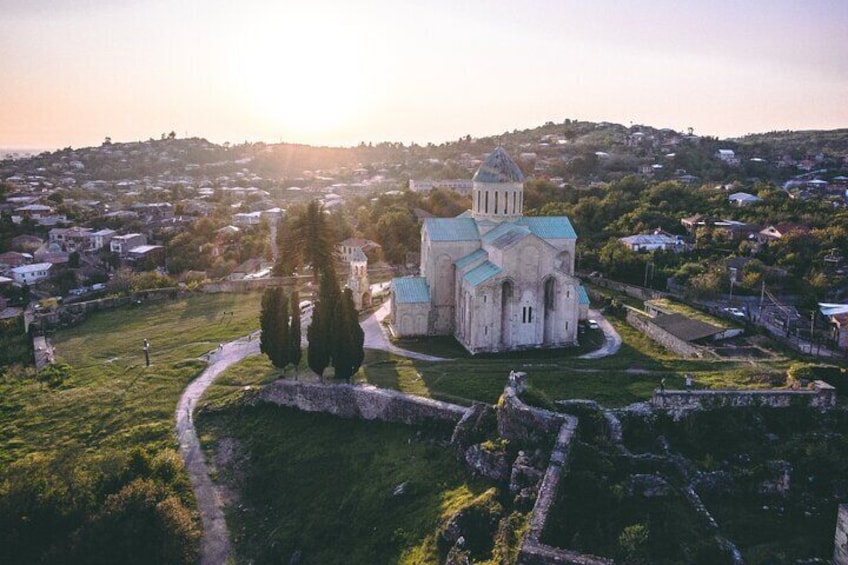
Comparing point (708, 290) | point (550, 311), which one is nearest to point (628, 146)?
point (708, 290)

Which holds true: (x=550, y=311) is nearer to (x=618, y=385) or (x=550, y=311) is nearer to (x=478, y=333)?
(x=478, y=333)

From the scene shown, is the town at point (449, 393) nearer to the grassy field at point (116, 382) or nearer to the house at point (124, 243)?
the grassy field at point (116, 382)

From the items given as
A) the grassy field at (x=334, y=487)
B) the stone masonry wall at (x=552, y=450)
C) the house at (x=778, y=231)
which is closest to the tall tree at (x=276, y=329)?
the grassy field at (x=334, y=487)

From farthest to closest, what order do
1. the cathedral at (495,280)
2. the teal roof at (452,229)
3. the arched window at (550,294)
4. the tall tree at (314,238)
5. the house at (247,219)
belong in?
1. the house at (247,219)
2. the tall tree at (314,238)
3. the teal roof at (452,229)
4. the arched window at (550,294)
5. the cathedral at (495,280)

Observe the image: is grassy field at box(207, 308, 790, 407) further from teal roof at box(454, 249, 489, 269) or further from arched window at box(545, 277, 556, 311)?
teal roof at box(454, 249, 489, 269)

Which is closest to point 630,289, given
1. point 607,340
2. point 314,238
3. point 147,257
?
point 607,340

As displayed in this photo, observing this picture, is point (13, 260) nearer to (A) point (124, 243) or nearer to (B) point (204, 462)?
(A) point (124, 243)

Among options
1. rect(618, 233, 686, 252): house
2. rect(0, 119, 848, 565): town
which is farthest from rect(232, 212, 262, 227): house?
rect(618, 233, 686, 252): house
